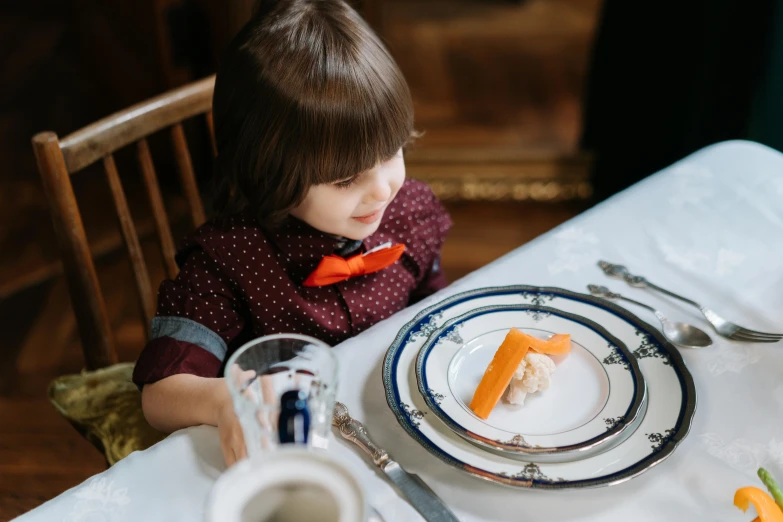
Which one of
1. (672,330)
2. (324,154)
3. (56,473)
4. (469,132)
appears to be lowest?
(56,473)

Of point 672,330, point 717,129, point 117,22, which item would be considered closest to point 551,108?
point 717,129

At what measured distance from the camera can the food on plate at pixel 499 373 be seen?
25.8 inches

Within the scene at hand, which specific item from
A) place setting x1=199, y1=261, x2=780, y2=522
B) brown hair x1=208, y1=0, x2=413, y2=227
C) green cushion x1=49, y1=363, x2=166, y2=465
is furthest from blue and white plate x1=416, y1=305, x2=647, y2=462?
green cushion x1=49, y1=363, x2=166, y2=465

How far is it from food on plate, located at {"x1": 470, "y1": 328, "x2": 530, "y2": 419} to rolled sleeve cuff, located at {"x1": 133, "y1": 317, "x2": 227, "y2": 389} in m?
0.33

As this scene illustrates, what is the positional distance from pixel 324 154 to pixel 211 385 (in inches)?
10.9

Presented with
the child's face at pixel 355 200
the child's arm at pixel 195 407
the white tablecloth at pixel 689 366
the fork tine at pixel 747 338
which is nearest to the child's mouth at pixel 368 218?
the child's face at pixel 355 200

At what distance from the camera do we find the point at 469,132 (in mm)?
2826

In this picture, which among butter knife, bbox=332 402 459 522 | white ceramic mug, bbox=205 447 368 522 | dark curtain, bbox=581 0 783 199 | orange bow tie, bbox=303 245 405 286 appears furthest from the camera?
dark curtain, bbox=581 0 783 199

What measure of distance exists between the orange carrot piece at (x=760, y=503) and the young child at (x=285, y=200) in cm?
44

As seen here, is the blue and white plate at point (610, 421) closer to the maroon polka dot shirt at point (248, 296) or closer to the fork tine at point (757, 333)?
the fork tine at point (757, 333)

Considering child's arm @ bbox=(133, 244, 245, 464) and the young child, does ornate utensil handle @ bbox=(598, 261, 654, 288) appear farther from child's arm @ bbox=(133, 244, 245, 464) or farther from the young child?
child's arm @ bbox=(133, 244, 245, 464)

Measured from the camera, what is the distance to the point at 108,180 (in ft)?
3.23

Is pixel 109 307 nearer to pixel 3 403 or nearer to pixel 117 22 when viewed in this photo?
pixel 3 403

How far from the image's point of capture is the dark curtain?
185cm
